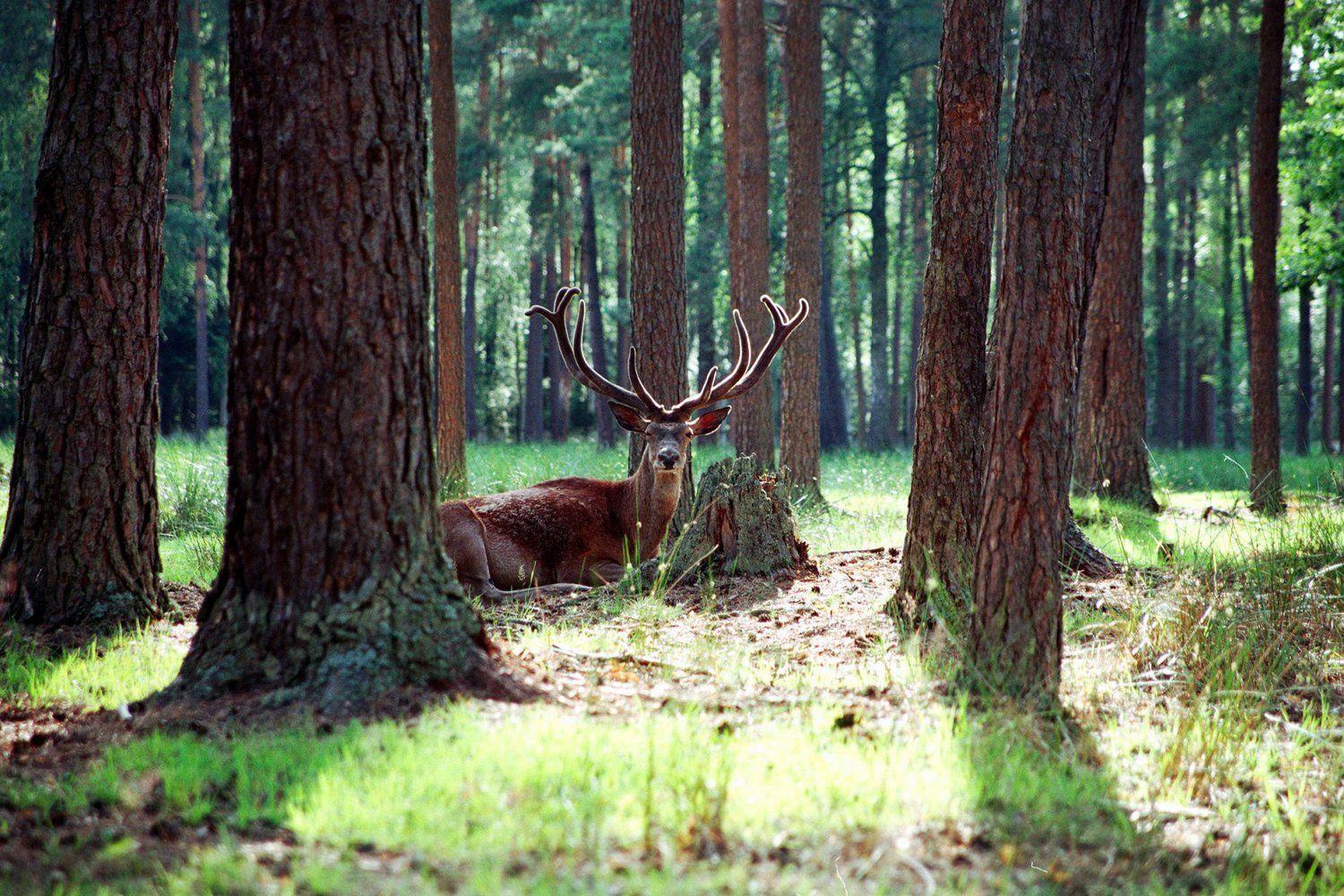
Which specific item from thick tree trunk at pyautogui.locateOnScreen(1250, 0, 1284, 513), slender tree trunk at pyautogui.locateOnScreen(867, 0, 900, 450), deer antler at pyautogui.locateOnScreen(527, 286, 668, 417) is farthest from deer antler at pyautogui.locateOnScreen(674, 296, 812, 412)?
slender tree trunk at pyautogui.locateOnScreen(867, 0, 900, 450)

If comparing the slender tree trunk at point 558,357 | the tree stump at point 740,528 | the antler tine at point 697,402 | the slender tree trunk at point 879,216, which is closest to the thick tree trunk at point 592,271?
the slender tree trunk at point 558,357

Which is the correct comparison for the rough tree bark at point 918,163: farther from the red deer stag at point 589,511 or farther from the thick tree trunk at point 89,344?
the thick tree trunk at point 89,344

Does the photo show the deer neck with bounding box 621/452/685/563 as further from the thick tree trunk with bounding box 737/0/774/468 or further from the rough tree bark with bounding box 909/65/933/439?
the rough tree bark with bounding box 909/65/933/439

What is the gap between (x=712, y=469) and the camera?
8.13 m

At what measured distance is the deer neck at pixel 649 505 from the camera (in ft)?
28.1

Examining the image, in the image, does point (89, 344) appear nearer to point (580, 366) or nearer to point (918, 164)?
point (580, 366)

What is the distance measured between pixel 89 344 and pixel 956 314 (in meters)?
4.76

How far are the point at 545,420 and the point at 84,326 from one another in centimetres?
4170

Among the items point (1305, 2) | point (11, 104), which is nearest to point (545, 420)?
point (11, 104)

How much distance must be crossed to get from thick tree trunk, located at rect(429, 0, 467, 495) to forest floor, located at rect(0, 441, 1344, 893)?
687 cm

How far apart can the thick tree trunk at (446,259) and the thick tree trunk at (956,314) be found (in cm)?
743

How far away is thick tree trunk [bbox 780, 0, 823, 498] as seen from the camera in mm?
13250

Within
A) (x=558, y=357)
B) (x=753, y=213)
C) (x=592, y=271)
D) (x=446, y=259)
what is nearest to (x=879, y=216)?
(x=592, y=271)

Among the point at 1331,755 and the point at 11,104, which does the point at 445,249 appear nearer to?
the point at 1331,755
